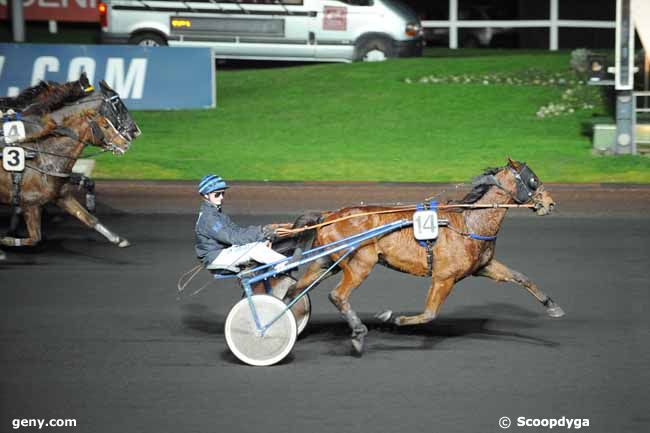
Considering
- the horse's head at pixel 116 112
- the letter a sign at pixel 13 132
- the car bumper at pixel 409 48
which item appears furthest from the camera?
the car bumper at pixel 409 48

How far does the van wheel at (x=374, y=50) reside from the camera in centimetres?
2394

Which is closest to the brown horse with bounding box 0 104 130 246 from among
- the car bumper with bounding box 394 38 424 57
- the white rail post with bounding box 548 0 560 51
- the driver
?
the driver

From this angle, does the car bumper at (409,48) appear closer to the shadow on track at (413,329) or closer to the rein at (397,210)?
the shadow on track at (413,329)

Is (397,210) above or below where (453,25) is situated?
below

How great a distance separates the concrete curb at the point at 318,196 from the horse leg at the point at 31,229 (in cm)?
306

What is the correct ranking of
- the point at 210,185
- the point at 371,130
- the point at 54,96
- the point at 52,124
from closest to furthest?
1. the point at 210,185
2. the point at 52,124
3. the point at 54,96
4. the point at 371,130

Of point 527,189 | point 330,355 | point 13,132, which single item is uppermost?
point 13,132

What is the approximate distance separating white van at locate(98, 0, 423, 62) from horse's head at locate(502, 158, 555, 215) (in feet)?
50.4

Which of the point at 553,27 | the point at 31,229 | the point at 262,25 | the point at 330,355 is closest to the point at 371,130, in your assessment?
the point at 262,25

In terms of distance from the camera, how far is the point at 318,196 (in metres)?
14.8

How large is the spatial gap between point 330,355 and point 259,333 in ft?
2.07

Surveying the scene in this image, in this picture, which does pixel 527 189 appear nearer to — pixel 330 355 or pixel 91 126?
pixel 330 355

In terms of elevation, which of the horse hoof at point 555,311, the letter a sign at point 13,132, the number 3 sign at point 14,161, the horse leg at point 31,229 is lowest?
the horse hoof at point 555,311

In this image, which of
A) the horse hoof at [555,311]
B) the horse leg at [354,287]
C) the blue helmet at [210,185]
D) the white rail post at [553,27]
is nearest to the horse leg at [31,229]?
the blue helmet at [210,185]
